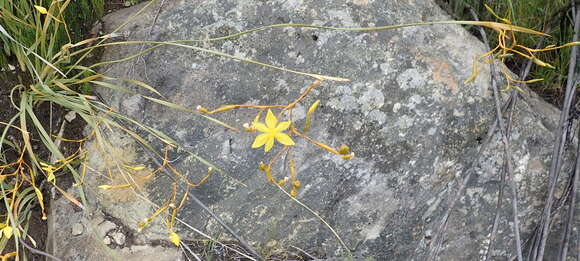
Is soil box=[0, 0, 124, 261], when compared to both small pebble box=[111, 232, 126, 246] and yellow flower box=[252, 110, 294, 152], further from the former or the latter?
yellow flower box=[252, 110, 294, 152]

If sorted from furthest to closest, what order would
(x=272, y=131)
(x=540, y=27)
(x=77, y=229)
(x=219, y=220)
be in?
(x=540, y=27)
(x=77, y=229)
(x=219, y=220)
(x=272, y=131)

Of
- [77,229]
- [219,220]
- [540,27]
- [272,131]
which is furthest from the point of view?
[540,27]

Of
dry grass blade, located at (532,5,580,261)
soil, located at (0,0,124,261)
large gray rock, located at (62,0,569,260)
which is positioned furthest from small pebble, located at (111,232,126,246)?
dry grass blade, located at (532,5,580,261)

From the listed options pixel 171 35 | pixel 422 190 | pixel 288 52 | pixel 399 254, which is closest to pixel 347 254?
pixel 399 254

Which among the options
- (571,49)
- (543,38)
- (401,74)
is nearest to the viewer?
(401,74)

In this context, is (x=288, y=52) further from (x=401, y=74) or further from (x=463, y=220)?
(x=463, y=220)

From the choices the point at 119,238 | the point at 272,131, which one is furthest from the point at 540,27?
the point at 119,238

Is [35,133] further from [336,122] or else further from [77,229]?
[336,122]

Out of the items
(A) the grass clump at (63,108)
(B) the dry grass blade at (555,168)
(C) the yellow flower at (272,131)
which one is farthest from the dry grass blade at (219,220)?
(B) the dry grass blade at (555,168)

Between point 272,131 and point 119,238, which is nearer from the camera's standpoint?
point 272,131
